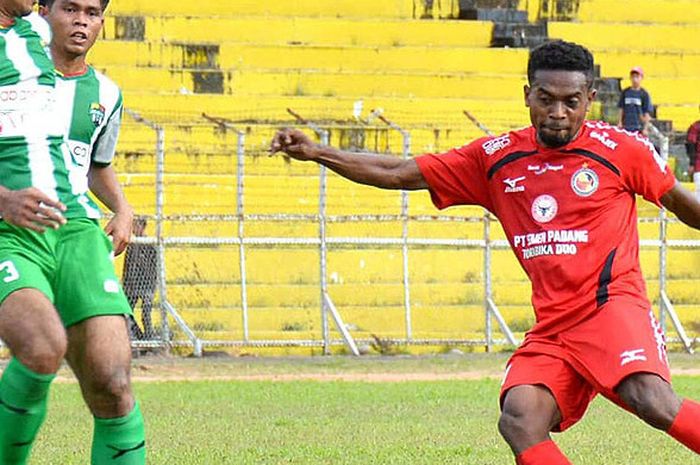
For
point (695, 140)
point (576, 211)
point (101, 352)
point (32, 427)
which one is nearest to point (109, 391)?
point (101, 352)

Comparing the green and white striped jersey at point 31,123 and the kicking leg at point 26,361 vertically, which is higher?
the green and white striped jersey at point 31,123

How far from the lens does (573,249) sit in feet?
23.0

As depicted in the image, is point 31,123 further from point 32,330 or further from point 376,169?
point 376,169

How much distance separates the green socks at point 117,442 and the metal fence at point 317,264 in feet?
37.5

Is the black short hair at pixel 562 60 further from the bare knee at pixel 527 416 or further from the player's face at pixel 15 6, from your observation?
the player's face at pixel 15 6

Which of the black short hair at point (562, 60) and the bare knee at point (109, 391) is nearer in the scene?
the bare knee at point (109, 391)

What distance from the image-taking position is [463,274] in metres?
20.4

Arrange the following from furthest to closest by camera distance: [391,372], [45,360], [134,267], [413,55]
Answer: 1. [413,55]
2. [134,267]
3. [391,372]
4. [45,360]

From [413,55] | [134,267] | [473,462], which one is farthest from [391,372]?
[413,55]

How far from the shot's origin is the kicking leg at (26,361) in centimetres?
631

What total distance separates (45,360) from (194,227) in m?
13.2

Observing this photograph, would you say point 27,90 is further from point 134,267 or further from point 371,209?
point 371,209

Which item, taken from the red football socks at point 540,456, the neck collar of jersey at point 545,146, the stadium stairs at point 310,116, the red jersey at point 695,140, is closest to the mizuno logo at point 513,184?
the neck collar of jersey at point 545,146

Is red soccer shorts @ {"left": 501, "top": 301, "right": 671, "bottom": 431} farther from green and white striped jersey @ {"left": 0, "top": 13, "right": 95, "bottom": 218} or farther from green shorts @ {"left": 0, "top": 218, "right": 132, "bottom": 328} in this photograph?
green and white striped jersey @ {"left": 0, "top": 13, "right": 95, "bottom": 218}
